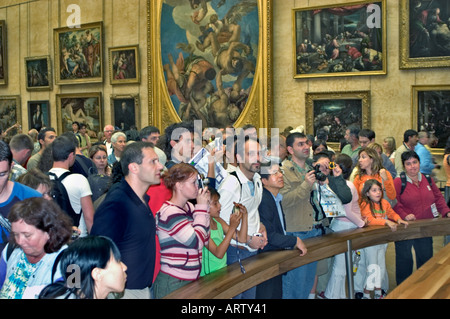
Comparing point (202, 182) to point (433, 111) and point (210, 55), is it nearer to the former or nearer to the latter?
point (433, 111)

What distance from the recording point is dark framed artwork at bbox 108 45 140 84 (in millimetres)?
17078

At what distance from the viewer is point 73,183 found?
16.5 feet

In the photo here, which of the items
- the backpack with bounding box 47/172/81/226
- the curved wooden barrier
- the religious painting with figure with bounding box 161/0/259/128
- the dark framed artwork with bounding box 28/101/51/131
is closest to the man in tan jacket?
the curved wooden barrier

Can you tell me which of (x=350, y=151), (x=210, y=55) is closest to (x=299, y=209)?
(x=350, y=151)

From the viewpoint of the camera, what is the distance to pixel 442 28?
11688 mm

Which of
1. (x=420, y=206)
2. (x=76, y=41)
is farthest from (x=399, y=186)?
(x=76, y=41)

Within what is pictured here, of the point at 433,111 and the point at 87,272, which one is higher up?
Result: the point at 433,111

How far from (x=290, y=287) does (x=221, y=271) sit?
3.38ft

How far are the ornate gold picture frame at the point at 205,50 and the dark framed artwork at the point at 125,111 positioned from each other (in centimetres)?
71

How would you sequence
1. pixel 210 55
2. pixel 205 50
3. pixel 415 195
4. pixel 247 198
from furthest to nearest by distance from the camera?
pixel 205 50
pixel 210 55
pixel 415 195
pixel 247 198

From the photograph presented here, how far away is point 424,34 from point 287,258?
9263 mm

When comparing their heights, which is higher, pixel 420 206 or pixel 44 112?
pixel 44 112

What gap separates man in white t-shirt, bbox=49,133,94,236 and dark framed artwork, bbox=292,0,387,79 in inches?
365
